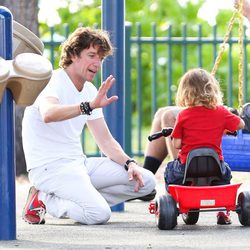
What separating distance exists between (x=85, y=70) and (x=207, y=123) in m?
0.81

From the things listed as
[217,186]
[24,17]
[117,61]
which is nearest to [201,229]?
[217,186]

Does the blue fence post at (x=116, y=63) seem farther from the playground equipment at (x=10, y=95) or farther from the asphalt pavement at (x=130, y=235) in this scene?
the playground equipment at (x=10, y=95)

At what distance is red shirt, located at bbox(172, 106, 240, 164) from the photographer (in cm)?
680

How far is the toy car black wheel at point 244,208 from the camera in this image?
678 cm

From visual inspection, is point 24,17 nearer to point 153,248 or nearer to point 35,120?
point 35,120

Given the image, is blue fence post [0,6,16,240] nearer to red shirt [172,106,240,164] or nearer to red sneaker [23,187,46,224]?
red sneaker [23,187,46,224]

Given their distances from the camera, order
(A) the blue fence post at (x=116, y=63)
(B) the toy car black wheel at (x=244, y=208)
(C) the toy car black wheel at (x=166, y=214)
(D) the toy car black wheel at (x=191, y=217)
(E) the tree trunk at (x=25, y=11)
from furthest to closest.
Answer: (E) the tree trunk at (x=25, y=11) < (A) the blue fence post at (x=116, y=63) < (D) the toy car black wheel at (x=191, y=217) < (B) the toy car black wheel at (x=244, y=208) < (C) the toy car black wheel at (x=166, y=214)

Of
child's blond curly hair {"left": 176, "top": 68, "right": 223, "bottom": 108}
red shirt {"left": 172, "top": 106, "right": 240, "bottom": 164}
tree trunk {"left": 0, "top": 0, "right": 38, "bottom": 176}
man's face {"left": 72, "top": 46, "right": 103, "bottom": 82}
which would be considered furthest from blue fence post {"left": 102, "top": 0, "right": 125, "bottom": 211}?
tree trunk {"left": 0, "top": 0, "right": 38, "bottom": 176}

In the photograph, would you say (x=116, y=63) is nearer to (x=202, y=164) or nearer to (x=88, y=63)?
(x=88, y=63)

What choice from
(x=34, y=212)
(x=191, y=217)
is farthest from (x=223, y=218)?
(x=34, y=212)

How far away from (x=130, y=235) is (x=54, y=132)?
96 cm

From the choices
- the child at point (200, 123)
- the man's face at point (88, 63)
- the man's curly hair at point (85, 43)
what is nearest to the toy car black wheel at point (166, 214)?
the child at point (200, 123)

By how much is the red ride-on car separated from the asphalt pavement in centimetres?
10

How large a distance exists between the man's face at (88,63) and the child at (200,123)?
55cm
